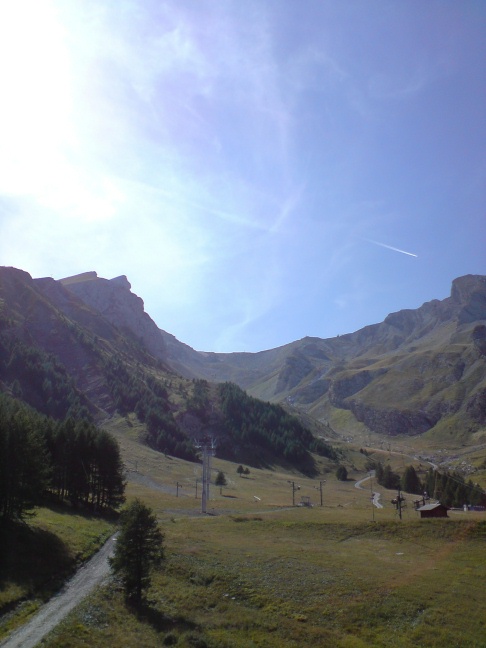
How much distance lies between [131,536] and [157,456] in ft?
444

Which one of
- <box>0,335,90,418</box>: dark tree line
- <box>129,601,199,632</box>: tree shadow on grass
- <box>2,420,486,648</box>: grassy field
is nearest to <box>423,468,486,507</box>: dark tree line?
<box>2,420,486,648</box>: grassy field

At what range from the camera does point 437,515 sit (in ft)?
245

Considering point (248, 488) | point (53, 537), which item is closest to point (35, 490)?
point (53, 537)

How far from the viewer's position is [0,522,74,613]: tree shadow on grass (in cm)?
3562

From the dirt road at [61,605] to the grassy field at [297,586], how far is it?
0.94m

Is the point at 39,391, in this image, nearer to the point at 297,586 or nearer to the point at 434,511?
the point at 434,511

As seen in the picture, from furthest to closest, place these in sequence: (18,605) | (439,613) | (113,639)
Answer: (439,613) → (18,605) → (113,639)

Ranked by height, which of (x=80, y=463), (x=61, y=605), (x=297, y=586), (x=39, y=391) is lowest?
(x=297, y=586)

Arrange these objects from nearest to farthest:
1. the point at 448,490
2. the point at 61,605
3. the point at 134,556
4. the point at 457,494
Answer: the point at 61,605 → the point at 134,556 → the point at 457,494 → the point at 448,490

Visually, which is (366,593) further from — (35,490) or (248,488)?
(248,488)

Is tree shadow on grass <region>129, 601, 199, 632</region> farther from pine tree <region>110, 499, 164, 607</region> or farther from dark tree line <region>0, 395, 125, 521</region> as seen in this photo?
dark tree line <region>0, 395, 125, 521</region>

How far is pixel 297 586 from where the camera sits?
1677 inches

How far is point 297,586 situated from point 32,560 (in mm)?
22997

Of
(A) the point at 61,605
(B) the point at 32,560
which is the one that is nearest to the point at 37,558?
(B) the point at 32,560
